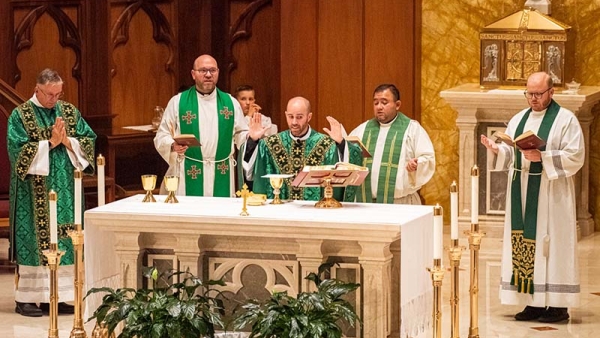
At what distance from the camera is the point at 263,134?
8.55 metres

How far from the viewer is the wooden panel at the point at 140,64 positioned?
1313 cm

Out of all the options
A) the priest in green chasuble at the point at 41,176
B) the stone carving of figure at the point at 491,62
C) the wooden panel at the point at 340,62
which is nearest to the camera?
the priest in green chasuble at the point at 41,176

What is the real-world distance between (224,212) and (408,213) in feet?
3.29

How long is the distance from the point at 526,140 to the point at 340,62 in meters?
4.18

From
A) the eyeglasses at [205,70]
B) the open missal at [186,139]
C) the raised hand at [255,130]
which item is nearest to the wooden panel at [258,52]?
the eyeglasses at [205,70]

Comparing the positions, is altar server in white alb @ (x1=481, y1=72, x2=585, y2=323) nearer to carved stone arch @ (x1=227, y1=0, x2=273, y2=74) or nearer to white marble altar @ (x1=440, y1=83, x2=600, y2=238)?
white marble altar @ (x1=440, y1=83, x2=600, y2=238)

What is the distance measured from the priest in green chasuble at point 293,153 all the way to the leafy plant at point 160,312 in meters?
1.19

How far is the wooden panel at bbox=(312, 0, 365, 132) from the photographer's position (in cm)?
1254

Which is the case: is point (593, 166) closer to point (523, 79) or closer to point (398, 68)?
point (523, 79)

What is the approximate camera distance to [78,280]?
7504 mm

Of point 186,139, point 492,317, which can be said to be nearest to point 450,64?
point 492,317

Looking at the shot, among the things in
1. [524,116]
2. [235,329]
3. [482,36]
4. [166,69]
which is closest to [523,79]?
[482,36]

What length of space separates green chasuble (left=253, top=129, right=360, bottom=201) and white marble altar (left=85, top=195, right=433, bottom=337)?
513mm

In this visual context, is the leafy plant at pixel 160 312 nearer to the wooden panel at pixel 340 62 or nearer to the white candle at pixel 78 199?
the white candle at pixel 78 199
